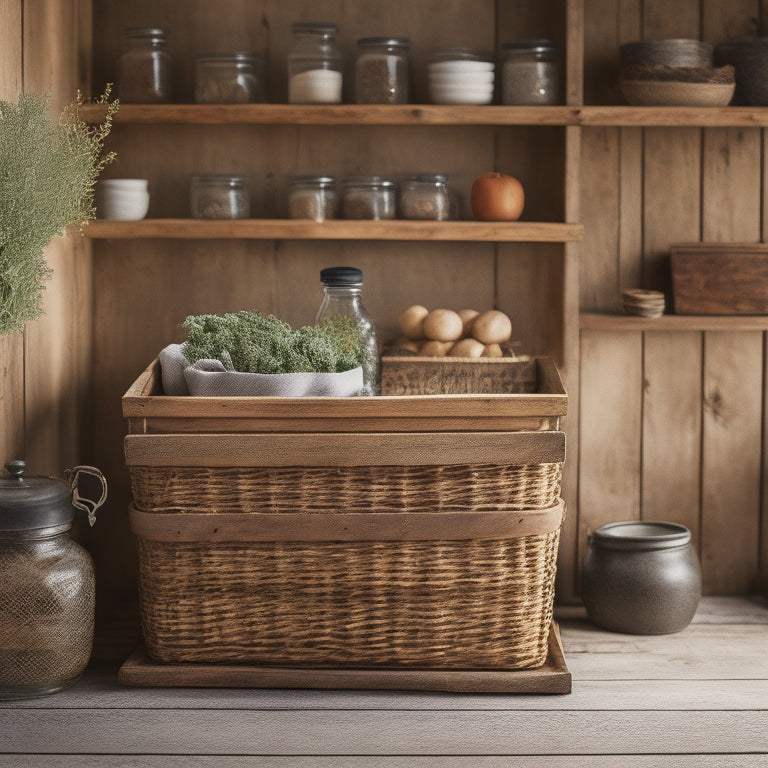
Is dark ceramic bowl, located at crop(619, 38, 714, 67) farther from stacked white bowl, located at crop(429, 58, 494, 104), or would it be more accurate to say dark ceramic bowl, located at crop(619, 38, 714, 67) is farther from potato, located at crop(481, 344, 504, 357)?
potato, located at crop(481, 344, 504, 357)

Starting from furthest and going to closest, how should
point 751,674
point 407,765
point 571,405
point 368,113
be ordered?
point 571,405, point 368,113, point 751,674, point 407,765

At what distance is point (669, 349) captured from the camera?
99.1 inches

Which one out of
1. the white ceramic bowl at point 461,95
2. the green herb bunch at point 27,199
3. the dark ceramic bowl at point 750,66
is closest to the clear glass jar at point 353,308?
the white ceramic bowl at point 461,95

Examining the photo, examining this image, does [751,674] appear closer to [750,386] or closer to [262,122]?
[750,386]

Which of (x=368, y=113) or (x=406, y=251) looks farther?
(x=406, y=251)

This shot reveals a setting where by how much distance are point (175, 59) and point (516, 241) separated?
919mm

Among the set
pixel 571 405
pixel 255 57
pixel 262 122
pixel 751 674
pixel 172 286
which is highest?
pixel 255 57

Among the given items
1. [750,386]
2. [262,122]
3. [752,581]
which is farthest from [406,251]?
[752,581]

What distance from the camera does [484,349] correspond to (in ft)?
7.67

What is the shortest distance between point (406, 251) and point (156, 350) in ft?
2.14

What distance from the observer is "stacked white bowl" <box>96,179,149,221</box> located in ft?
7.70

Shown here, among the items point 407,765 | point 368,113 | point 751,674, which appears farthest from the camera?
point 368,113

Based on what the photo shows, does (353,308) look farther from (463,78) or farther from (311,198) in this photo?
(463,78)

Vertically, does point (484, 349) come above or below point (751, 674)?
above
